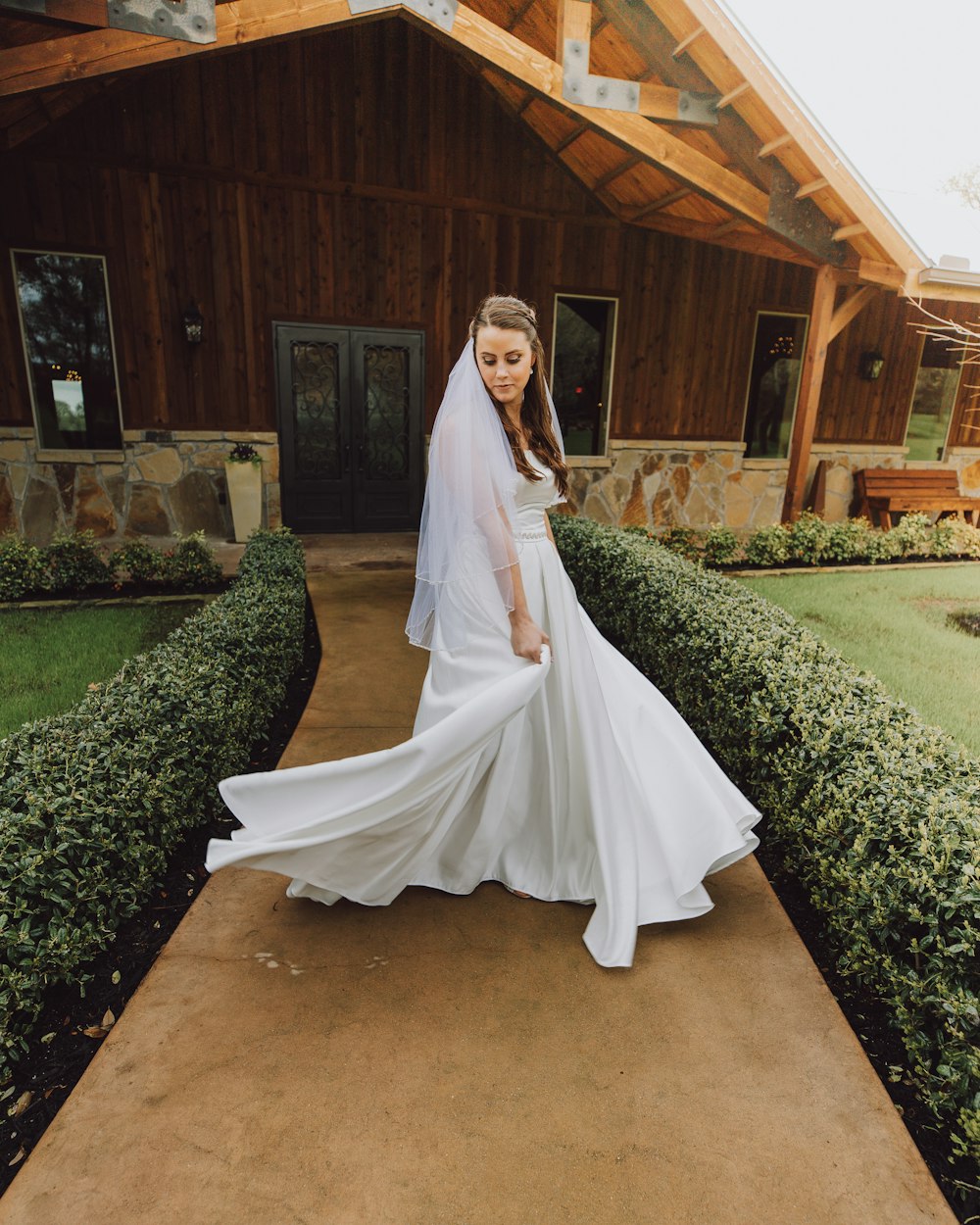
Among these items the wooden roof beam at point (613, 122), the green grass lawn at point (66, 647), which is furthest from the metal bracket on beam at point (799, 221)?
the green grass lawn at point (66, 647)

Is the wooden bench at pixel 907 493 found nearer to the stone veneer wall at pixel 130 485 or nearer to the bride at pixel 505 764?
the stone veneer wall at pixel 130 485

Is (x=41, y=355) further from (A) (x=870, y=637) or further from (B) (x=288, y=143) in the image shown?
(A) (x=870, y=637)

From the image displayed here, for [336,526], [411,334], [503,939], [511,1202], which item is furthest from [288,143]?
[511,1202]

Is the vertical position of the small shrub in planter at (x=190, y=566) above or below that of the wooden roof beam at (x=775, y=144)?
below

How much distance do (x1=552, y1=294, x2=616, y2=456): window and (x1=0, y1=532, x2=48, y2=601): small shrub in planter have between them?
635cm

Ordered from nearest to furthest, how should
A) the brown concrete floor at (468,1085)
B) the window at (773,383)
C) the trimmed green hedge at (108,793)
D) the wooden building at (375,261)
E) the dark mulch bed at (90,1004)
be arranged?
the brown concrete floor at (468,1085) → the dark mulch bed at (90,1004) → the trimmed green hedge at (108,793) → the wooden building at (375,261) → the window at (773,383)

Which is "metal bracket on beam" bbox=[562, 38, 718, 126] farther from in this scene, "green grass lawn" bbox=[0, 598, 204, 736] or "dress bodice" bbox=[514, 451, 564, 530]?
"green grass lawn" bbox=[0, 598, 204, 736]

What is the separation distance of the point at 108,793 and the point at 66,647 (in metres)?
3.10

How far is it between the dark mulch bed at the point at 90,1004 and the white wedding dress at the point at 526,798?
0.44 meters

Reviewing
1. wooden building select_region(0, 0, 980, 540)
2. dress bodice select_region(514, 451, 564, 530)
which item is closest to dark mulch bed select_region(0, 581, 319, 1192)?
dress bodice select_region(514, 451, 564, 530)

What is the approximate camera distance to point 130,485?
8359mm

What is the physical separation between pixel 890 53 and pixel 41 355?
29841 millimetres

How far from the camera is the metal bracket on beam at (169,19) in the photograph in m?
4.70

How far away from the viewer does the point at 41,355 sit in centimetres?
806
